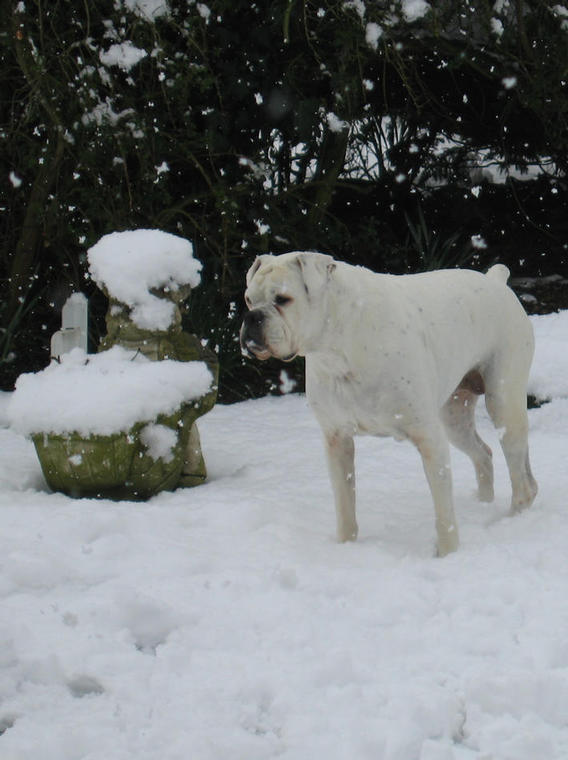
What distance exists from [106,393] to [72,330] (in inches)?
36.2

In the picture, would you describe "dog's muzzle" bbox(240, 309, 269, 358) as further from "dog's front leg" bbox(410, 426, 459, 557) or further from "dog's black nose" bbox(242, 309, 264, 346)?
"dog's front leg" bbox(410, 426, 459, 557)

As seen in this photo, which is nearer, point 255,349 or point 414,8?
point 255,349

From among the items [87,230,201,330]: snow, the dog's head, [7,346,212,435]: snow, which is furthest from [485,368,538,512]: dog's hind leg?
[87,230,201,330]: snow

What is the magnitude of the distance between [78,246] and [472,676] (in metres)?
4.90

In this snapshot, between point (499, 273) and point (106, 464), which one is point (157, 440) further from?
point (499, 273)

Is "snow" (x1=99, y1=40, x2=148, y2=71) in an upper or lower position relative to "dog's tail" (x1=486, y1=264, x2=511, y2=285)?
upper

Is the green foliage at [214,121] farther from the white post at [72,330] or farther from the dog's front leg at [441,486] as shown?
the dog's front leg at [441,486]

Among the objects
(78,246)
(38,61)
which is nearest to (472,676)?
(38,61)

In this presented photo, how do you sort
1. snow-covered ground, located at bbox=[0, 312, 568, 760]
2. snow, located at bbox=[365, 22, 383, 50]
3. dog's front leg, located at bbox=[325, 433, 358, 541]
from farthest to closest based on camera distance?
snow, located at bbox=[365, 22, 383, 50]
dog's front leg, located at bbox=[325, 433, 358, 541]
snow-covered ground, located at bbox=[0, 312, 568, 760]

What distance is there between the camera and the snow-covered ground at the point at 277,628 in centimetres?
225

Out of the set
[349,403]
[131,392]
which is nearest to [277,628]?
[349,403]

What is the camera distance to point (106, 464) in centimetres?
415

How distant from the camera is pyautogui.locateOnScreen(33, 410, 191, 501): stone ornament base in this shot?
13.6 feet

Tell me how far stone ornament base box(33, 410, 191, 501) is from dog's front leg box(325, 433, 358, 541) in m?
0.98
